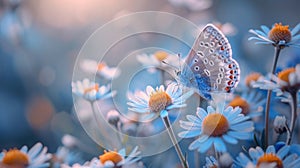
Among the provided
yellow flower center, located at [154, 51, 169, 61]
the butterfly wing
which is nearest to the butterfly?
the butterfly wing

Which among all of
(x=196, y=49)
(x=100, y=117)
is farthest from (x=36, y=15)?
(x=196, y=49)

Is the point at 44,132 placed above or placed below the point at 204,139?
above

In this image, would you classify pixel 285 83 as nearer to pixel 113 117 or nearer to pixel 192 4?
pixel 113 117

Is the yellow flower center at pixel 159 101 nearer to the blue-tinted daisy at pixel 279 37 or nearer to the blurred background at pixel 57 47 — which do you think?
the blue-tinted daisy at pixel 279 37

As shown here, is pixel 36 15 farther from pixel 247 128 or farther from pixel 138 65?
pixel 247 128

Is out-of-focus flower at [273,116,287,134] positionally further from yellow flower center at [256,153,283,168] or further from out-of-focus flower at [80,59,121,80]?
out-of-focus flower at [80,59,121,80]
